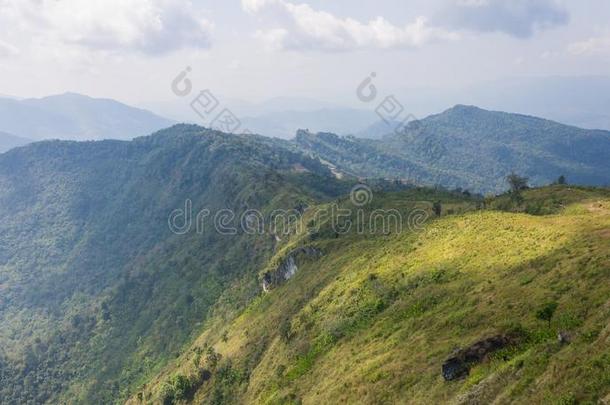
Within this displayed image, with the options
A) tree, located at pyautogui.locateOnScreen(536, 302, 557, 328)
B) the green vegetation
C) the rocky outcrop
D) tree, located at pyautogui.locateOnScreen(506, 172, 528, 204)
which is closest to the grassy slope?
the green vegetation

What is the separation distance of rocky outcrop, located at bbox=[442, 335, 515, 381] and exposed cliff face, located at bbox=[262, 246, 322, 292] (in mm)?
69633

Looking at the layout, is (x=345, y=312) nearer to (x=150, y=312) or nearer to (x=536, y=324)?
(x=536, y=324)

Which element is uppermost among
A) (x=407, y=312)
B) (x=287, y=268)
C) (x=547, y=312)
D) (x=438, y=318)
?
(x=287, y=268)

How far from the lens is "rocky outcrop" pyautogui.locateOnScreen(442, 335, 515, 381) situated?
36.9m

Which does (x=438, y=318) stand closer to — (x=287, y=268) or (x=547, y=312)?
(x=547, y=312)

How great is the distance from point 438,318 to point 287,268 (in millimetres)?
66778

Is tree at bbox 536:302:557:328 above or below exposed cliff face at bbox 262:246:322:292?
below

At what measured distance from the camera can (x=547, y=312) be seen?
39.1 metres

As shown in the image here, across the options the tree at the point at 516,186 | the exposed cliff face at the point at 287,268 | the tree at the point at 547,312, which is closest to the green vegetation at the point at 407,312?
the tree at the point at 547,312

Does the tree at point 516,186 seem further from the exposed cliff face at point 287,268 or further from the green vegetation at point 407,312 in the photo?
the exposed cliff face at point 287,268

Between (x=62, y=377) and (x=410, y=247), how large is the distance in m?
155

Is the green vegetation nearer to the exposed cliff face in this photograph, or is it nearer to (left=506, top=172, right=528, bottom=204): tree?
the exposed cliff face

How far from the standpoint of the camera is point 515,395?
2850cm

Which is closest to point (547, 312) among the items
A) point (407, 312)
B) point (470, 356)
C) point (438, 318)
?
point (470, 356)
